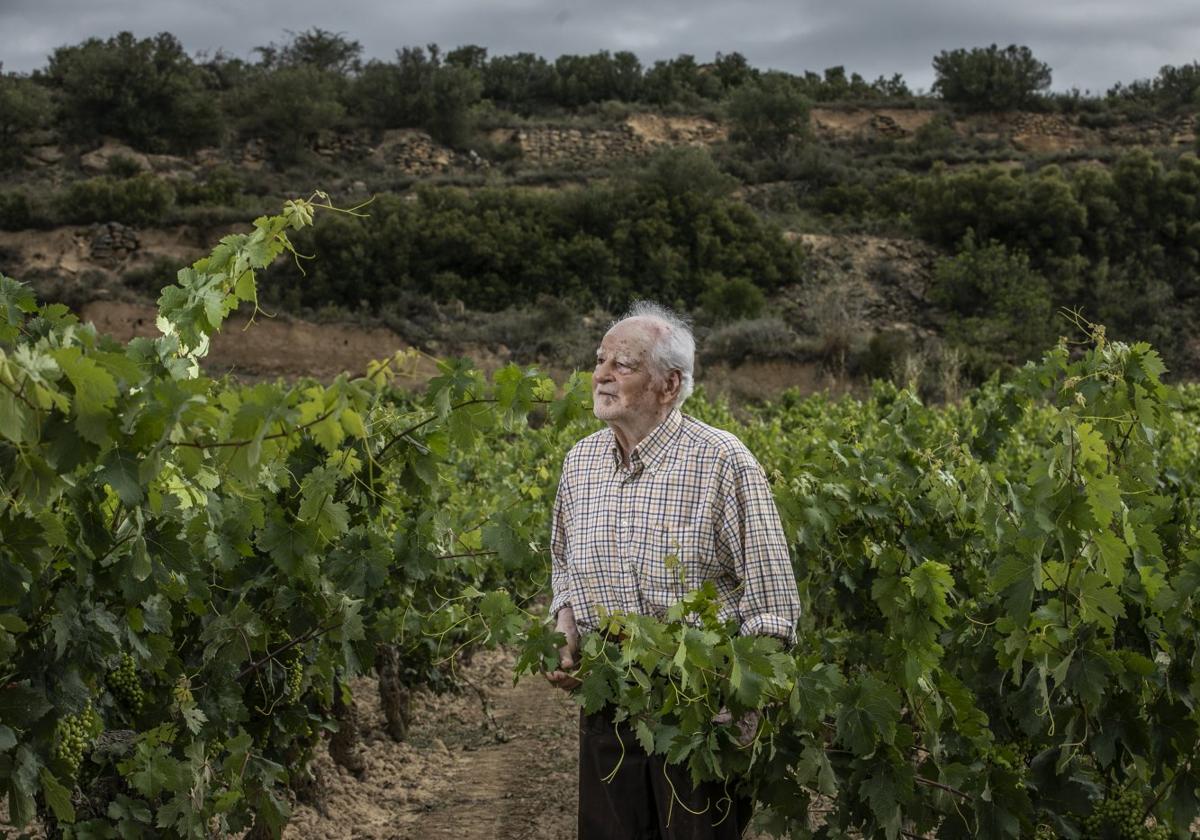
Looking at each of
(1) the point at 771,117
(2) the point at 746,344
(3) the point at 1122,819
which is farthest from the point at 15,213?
(3) the point at 1122,819

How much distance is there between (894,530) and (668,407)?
158 cm

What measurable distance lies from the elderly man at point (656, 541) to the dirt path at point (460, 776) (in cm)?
203

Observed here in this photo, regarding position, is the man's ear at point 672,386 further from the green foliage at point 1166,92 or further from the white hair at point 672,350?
the green foliage at point 1166,92

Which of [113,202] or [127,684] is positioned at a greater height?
[127,684]

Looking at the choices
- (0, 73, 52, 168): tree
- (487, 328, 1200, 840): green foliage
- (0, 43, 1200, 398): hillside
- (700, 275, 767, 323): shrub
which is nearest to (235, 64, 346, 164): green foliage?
(0, 43, 1200, 398): hillside

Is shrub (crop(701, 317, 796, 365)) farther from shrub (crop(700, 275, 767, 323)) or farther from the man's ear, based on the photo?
the man's ear

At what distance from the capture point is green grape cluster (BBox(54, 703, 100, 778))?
3.04 meters

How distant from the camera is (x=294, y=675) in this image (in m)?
4.09

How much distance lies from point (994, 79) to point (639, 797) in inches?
1717

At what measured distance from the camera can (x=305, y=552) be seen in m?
3.44

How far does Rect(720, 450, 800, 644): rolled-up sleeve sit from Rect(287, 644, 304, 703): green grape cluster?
157 centimetres

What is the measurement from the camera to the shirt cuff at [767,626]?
2959 mm

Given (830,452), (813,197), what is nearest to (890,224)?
(813,197)

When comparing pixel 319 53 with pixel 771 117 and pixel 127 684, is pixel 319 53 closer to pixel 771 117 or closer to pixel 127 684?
pixel 771 117
